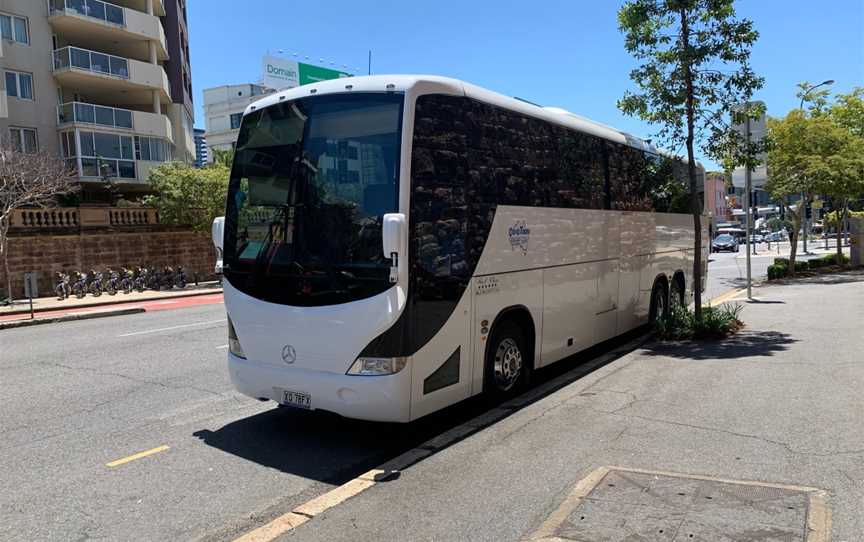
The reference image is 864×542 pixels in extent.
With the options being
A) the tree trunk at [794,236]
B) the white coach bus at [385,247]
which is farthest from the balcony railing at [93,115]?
the tree trunk at [794,236]

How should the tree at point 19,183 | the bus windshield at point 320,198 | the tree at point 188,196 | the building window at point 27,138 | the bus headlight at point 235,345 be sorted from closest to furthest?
1. the bus windshield at point 320,198
2. the bus headlight at point 235,345
3. the tree at point 19,183
4. the tree at point 188,196
5. the building window at point 27,138

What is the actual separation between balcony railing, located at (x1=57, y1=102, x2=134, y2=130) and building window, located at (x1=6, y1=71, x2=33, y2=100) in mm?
1602

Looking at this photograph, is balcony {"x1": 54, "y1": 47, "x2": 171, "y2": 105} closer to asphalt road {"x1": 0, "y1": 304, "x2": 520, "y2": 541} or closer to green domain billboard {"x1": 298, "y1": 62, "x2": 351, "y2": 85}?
green domain billboard {"x1": 298, "y1": 62, "x2": 351, "y2": 85}

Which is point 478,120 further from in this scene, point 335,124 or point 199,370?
point 199,370

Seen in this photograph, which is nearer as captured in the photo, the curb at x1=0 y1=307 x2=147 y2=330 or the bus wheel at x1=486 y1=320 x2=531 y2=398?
the bus wheel at x1=486 y1=320 x2=531 y2=398

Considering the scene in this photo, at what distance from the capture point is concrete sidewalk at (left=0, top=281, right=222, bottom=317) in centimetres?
2220

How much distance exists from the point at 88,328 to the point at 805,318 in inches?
625

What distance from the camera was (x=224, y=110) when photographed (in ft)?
289

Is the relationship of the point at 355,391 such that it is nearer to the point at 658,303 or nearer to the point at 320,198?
the point at 320,198

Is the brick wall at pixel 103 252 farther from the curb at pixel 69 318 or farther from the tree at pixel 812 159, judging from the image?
the tree at pixel 812 159

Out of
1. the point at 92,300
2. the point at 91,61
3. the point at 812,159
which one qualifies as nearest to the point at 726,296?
the point at 812,159

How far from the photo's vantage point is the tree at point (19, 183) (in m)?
23.8

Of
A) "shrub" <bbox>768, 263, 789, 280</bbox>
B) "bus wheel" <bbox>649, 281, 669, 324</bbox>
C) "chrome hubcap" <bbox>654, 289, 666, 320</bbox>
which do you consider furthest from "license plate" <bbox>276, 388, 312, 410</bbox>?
"shrub" <bbox>768, 263, 789, 280</bbox>

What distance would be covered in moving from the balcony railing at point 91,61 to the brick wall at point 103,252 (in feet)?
35.1
